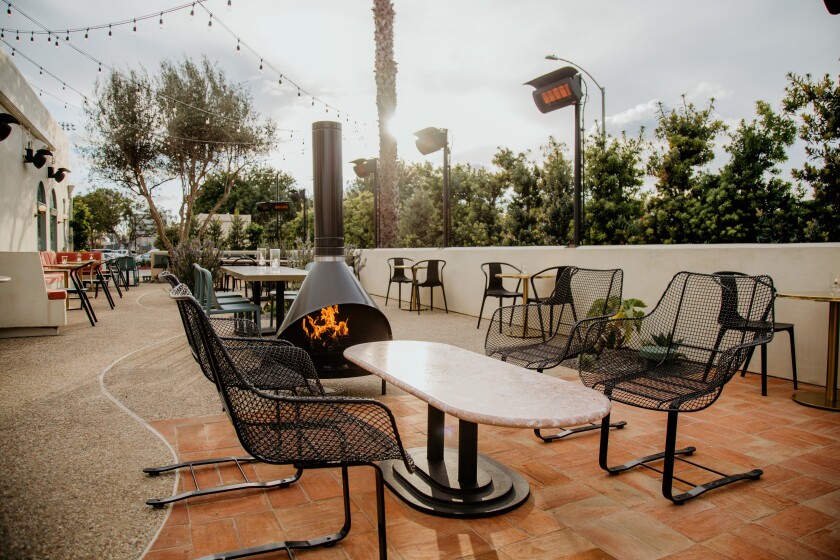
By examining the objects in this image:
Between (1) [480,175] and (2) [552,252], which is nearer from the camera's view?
(2) [552,252]

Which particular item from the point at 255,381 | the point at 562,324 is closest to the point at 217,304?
the point at 255,381

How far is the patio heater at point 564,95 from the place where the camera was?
19.2 feet

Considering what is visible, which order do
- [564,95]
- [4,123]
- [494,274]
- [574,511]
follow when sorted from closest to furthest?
[574,511] < [564,95] < [494,274] < [4,123]

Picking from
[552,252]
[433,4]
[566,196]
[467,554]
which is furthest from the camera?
[566,196]

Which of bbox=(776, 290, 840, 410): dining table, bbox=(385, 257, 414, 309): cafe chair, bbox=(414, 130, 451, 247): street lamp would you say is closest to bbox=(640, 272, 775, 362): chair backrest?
bbox=(776, 290, 840, 410): dining table

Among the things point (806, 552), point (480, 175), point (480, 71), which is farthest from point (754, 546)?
point (480, 175)

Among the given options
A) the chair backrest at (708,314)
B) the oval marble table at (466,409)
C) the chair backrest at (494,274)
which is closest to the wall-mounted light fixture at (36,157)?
the chair backrest at (494,274)

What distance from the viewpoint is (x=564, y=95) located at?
5.95 meters

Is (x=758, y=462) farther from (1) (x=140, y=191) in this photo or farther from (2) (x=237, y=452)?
(1) (x=140, y=191)

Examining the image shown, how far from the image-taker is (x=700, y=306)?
372cm

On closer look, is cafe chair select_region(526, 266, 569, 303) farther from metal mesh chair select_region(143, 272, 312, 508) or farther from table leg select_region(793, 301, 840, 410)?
metal mesh chair select_region(143, 272, 312, 508)

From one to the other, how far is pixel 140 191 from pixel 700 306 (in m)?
15.7

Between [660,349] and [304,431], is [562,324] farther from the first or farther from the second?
[304,431]

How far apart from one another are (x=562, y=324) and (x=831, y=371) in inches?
65.8
